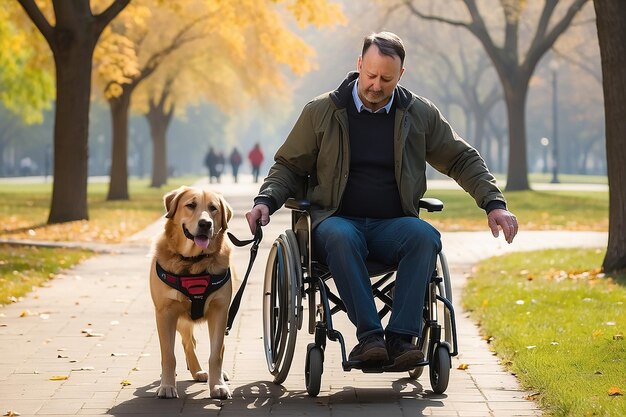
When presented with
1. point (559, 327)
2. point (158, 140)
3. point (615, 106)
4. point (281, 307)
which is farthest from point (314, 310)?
point (158, 140)

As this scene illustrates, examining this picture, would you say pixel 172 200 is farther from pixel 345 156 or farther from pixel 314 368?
pixel 314 368


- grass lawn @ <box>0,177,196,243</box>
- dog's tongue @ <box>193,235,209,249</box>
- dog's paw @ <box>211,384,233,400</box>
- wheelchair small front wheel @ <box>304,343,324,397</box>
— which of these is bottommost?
grass lawn @ <box>0,177,196,243</box>

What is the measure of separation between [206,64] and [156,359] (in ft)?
105

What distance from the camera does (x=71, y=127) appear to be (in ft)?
69.9

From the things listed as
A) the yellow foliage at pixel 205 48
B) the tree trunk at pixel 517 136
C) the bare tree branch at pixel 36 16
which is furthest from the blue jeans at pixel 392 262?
the tree trunk at pixel 517 136

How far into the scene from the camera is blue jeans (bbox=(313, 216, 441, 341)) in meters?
6.27

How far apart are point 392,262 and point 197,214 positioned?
1.04 m

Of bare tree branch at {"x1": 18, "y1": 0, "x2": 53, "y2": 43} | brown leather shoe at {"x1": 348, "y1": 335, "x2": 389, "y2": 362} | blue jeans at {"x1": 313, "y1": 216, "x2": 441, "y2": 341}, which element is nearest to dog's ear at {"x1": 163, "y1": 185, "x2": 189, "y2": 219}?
blue jeans at {"x1": 313, "y1": 216, "x2": 441, "y2": 341}

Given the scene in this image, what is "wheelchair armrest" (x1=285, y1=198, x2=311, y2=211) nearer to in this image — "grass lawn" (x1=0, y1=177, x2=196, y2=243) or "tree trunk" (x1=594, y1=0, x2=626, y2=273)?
"tree trunk" (x1=594, y1=0, x2=626, y2=273)

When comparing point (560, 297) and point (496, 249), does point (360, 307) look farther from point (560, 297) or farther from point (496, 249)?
point (496, 249)

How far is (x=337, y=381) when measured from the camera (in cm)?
703

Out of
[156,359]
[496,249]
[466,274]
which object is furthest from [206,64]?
[156,359]

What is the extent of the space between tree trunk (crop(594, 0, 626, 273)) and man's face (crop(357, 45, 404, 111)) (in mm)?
6166

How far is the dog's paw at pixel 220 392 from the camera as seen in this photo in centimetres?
642
